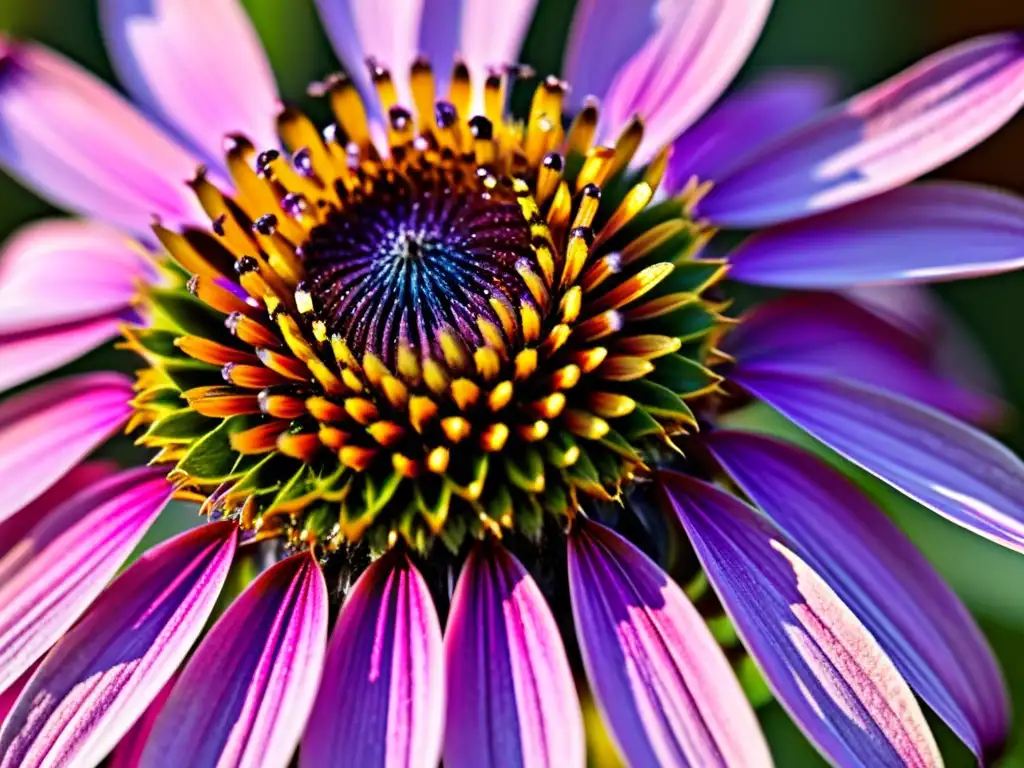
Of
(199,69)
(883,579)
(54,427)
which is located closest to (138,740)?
(54,427)

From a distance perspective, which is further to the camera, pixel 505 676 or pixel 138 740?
pixel 138 740

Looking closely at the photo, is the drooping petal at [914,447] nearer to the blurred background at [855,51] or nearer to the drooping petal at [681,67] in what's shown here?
the drooping petal at [681,67]

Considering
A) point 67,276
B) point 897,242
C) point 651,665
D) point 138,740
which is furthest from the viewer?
point 67,276

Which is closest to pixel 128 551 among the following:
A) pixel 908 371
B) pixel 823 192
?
pixel 823 192

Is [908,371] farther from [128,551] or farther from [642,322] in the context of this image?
[128,551]

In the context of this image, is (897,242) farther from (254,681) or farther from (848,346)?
(254,681)

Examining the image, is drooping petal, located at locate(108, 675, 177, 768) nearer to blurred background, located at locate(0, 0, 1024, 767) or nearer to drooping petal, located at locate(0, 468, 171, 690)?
drooping petal, located at locate(0, 468, 171, 690)

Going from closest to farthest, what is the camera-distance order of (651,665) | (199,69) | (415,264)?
(651,665), (415,264), (199,69)

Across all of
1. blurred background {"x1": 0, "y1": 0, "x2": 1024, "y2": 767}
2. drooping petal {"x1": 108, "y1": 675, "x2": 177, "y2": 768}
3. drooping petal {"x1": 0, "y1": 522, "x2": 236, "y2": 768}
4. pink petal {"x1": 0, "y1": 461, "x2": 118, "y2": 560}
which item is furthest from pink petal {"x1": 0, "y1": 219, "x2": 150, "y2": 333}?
blurred background {"x1": 0, "y1": 0, "x2": 1024, "y2": 767}
